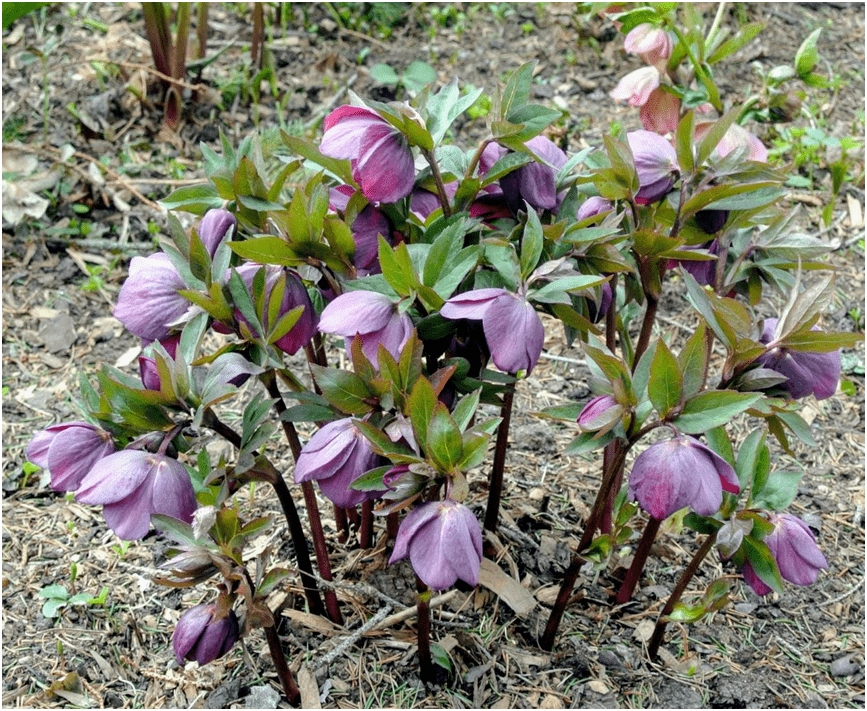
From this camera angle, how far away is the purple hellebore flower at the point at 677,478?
2.70 ft

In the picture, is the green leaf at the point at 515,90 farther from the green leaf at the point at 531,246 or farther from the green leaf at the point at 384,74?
the green leaf at the point at 384,74

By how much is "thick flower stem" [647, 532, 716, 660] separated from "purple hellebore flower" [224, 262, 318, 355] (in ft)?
1.68

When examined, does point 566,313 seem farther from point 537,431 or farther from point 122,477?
point 537,431

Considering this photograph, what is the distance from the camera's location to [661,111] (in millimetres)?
1543

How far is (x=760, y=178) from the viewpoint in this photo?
97cm

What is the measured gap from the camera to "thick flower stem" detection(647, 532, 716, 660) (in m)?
1.02

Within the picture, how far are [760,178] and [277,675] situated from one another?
0.84 m

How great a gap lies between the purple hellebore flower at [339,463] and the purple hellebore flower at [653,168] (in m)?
0.43

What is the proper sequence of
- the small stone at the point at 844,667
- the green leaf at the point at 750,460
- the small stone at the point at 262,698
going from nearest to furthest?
1. the green leaf at the point at 750,460
2. the small stone at the point at 262,698
3. the small stone at the point at 844,667

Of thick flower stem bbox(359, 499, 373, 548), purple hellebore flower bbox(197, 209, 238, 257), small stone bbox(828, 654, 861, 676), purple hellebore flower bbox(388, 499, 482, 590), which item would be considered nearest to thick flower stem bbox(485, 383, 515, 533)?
thick flower stem bbox(359, 499, 373, 548)

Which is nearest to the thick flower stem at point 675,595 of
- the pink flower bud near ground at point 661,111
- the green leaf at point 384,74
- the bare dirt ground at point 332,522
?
the bare dirt ground at point 332,522

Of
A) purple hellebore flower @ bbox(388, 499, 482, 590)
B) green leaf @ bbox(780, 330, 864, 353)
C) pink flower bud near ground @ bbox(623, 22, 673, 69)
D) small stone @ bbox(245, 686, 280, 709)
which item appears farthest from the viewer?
pink flower bud near ground @ bbox(623, 22, 673, 69)

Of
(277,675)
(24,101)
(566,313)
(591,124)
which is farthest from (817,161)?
(24,101)

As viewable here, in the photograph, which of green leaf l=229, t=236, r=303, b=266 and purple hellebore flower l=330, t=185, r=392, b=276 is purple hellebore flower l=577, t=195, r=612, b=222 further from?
green leaf l=229, t=236, r=303, b=266
